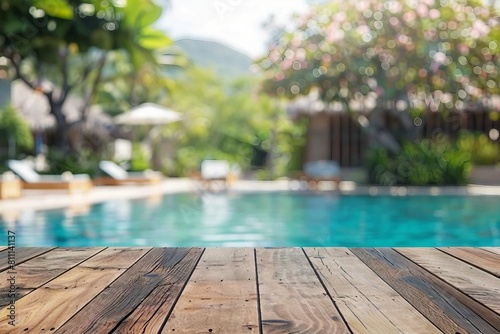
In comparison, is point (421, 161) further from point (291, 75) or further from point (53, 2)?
point (53, 2)

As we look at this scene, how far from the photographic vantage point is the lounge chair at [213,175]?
13617mm

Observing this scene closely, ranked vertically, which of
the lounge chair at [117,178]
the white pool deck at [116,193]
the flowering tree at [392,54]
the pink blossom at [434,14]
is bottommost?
the white pool deck at [116,193]

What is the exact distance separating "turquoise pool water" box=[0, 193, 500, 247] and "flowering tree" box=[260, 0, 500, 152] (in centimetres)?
283

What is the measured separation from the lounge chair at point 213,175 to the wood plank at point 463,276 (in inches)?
425

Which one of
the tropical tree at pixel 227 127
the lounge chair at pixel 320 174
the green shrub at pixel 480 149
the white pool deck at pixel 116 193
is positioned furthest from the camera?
the tropical tree at pixel 227 127

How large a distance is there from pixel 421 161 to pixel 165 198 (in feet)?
19.5

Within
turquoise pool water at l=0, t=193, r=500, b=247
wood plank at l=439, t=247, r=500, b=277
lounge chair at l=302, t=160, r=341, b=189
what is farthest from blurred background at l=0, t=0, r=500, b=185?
wood plank at l=439, t=247, r=500, b=277

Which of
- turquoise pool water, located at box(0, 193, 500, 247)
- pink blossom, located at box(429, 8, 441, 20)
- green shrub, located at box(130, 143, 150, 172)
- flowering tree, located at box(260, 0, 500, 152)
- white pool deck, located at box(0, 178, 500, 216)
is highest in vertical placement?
pink blossom, located at box(429, 8, 441, 20)

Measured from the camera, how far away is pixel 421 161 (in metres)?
13.7

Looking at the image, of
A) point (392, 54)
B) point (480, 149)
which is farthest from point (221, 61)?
point (392, 54)

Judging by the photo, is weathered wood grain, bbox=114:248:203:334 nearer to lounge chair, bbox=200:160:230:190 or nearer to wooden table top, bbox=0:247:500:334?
wooden table top, bbox=0:247:500:334

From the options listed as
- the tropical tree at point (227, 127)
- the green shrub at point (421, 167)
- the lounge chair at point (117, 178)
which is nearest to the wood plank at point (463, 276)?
the green shrub at point (421, 167)

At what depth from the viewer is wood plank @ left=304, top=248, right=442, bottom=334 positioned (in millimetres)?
1639

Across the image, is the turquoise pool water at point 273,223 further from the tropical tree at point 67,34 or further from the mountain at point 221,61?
the mountain at point 221,61
